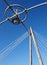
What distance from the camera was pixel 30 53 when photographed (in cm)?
1872

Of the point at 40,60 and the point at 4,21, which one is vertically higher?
the point at 40,60

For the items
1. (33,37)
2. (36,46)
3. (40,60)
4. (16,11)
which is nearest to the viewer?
(16,11)

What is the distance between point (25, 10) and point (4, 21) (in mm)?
1328

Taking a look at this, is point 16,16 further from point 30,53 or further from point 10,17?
point 30,53

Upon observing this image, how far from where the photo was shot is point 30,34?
1961cm

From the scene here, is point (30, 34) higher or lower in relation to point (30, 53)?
higher

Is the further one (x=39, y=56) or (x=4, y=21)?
(x=39, y=56)

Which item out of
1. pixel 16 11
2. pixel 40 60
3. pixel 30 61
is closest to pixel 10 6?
pixel 16 11

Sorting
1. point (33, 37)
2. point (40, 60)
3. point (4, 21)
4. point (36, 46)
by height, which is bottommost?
point (4, 21)

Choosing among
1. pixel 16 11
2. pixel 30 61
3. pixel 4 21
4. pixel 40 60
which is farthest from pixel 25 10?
pixel 30 61

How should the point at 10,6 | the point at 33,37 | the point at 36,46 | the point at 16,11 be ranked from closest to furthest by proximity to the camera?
the point at 10,6 < the point at 16,11 < the point at 36,46 < the point at 33,37

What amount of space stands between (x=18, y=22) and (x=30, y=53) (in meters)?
8.37

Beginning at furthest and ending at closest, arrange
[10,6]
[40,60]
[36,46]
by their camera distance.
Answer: [36,46], [40,60], [10,6]

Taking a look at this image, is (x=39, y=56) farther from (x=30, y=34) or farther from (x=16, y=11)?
(x=16, y=11)
